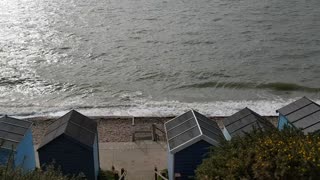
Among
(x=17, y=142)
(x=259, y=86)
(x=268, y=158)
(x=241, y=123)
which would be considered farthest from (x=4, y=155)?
(x=259, y=86)

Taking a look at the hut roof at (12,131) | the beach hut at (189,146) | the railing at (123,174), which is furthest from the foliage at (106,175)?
the hut roof at (12,131)

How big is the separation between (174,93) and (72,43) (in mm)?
14554

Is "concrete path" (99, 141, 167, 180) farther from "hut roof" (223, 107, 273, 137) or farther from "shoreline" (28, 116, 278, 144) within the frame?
"hut roof" (223, 107, 273, 137)

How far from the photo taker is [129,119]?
26.0m

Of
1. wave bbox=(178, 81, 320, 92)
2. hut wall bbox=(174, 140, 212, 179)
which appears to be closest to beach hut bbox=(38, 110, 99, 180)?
hut wall bbox=(174, 140, 212, 179)

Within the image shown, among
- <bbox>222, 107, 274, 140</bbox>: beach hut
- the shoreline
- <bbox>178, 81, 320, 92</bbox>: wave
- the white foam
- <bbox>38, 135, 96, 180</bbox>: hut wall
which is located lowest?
<bbox>38, 135, 96, 180</bbox>: hut wall

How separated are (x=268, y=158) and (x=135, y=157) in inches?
408

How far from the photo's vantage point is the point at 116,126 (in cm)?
2480

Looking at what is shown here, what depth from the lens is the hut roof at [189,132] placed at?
16234 millimetres

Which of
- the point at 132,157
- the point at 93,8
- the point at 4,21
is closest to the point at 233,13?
the point at 93,8

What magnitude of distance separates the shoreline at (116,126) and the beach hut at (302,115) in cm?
712

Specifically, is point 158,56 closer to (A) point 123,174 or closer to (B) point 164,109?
(B) point 164,109

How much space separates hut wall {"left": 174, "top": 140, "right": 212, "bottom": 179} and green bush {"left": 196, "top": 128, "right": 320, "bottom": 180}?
3443mm

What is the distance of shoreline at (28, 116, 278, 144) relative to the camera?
75.9ft
